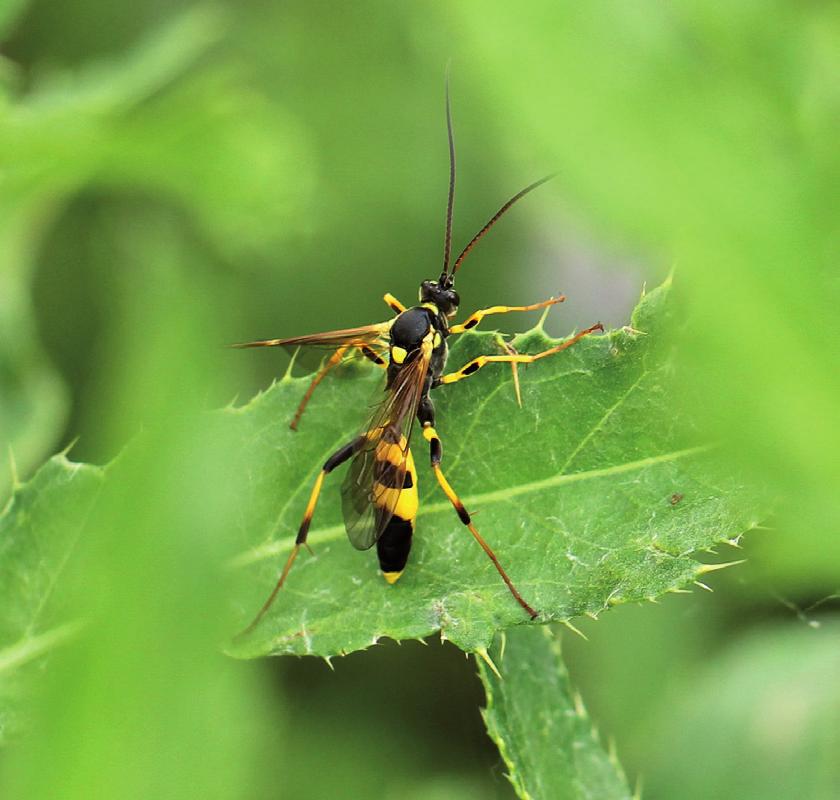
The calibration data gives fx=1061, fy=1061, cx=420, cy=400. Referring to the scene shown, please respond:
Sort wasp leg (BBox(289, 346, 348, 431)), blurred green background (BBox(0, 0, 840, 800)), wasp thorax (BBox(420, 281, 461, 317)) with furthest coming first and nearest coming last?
wasp thorax (BBox(420, 281, 461, 317)), wasp leg (BBox(289, 346, 348, 431)), blurred green background (BBox(0, 0, 840, 800))

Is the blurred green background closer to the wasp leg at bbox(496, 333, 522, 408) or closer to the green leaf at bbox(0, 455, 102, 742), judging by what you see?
the green leaf at bbox(0, 455, 102, 742)

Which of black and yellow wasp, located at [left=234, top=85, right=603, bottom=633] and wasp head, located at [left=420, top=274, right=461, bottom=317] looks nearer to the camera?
black and yellow wasp, located at [left=234, top=85, right=603, bottom=633]

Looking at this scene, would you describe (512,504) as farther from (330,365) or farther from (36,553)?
(36,553)

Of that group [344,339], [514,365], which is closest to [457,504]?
[514,365]

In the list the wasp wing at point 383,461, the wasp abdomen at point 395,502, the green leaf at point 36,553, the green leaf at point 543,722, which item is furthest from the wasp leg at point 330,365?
the green leaf at point 543,722

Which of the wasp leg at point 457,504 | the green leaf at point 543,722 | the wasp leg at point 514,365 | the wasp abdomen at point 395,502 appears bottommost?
the green leaf at point 543,722

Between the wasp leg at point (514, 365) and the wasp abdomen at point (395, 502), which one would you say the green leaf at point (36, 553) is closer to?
the wasp abdomen at point (395, 502)

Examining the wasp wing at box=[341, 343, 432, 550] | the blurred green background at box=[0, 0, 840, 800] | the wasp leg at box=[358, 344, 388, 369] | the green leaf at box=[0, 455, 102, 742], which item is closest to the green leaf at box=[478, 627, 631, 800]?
the wasp wing at box=[341, 343, 432, 550]

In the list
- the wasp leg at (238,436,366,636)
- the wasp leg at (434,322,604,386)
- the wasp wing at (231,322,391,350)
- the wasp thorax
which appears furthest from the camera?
the wasp thorax
